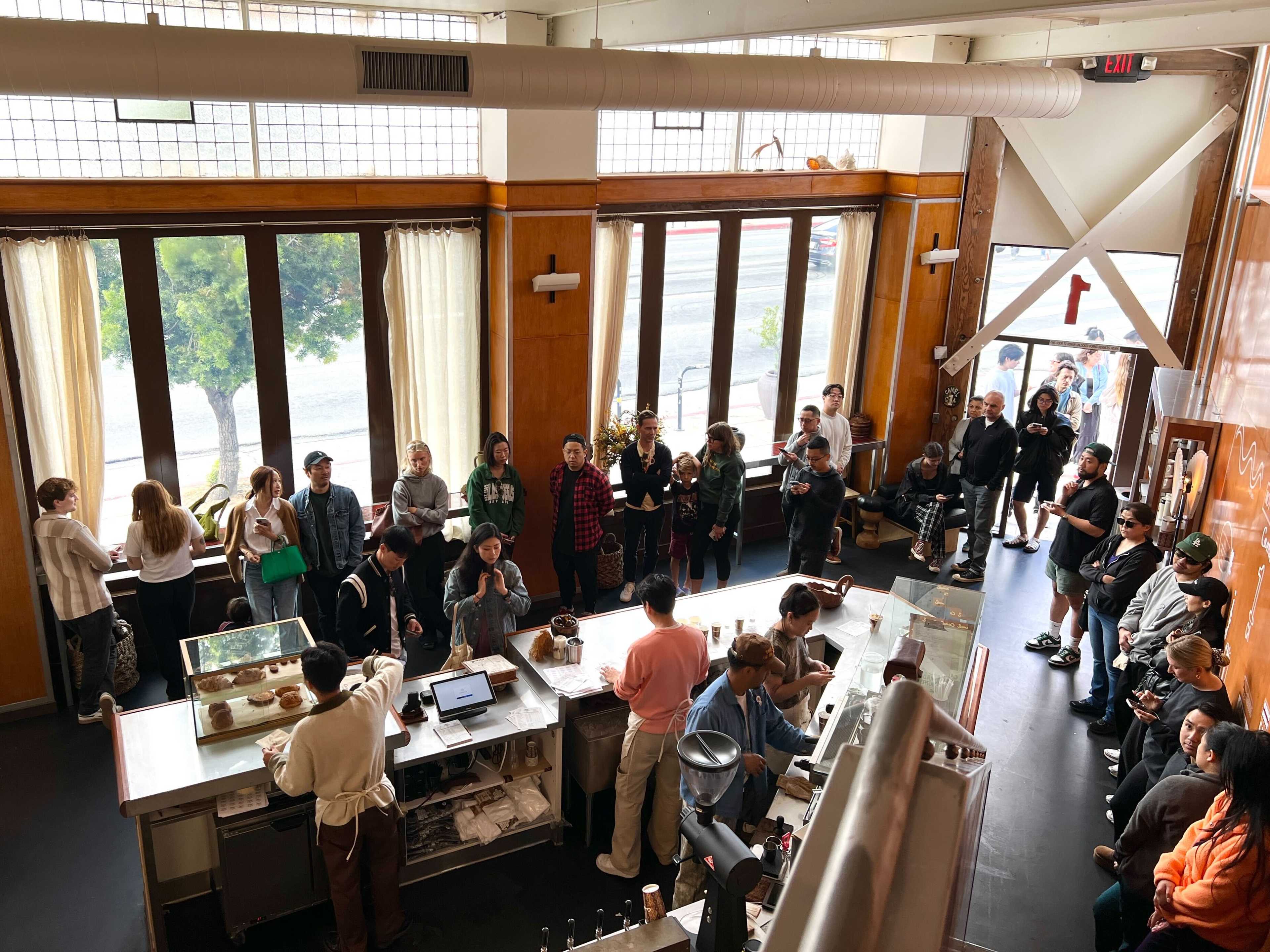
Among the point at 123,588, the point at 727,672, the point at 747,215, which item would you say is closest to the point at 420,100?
the point at 727,672

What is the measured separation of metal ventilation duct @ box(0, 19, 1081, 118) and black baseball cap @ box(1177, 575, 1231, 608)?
3.71 meters

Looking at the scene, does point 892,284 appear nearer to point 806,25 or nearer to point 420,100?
point 806,25

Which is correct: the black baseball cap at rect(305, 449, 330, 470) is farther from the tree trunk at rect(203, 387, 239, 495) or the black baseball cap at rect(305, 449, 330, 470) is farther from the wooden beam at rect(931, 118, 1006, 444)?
the wooden beam at rect(931, 118, 1006, 444)

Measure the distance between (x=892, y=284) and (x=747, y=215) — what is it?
6.60 feet

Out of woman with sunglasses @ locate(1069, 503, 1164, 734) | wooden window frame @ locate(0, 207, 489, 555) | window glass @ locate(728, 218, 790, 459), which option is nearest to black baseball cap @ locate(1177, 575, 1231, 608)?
woman with sunglasses @ locate(1069, 503, 1164, 734)

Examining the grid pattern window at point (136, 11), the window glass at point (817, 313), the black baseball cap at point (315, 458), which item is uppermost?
the grid pattern window at point (136, 11)

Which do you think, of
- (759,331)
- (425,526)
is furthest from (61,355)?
(759,331)

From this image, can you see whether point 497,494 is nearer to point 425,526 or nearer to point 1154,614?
point 425,526

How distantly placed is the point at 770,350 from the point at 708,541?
8.79 feet

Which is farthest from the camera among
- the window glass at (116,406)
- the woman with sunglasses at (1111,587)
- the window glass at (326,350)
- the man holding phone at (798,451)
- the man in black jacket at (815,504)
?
the man holding phone at (798,451)

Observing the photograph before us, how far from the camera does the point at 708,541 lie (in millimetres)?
8820

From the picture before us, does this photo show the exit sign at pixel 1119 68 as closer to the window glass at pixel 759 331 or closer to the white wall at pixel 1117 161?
the white wall at pixel 1117 161

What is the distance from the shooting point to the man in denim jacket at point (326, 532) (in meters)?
7.22

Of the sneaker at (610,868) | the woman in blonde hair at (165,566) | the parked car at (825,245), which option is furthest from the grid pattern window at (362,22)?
the sneaker at (610,868)
